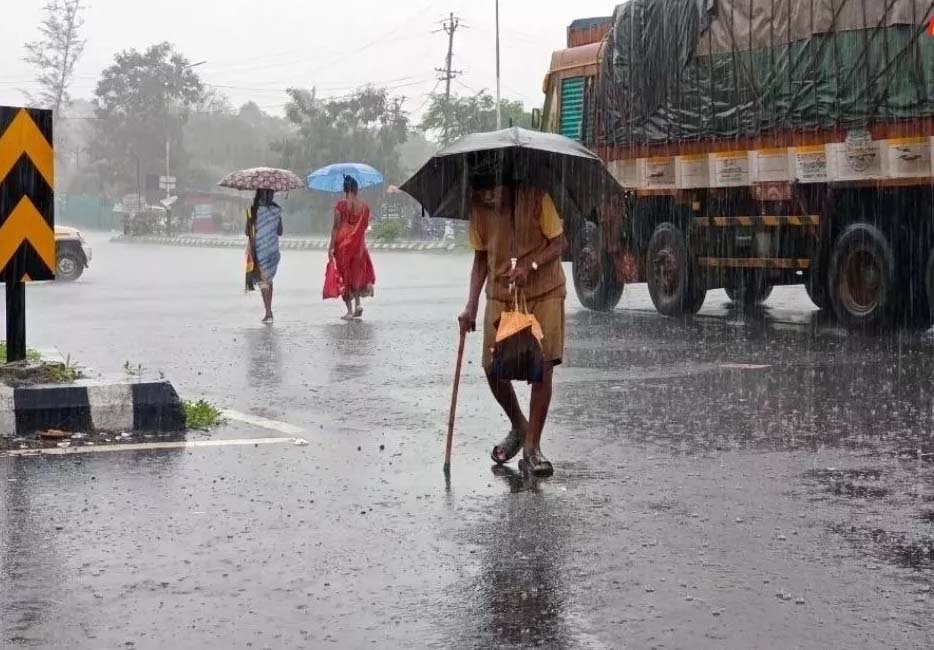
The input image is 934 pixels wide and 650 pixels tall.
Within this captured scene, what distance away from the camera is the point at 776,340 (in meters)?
14.0

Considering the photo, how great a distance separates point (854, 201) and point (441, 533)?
10.1 m

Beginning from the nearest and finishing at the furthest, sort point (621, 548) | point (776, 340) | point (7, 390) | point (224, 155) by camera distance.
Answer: point (621, 548)
point (7, 390)
point (776, 340)
point (224, 155)

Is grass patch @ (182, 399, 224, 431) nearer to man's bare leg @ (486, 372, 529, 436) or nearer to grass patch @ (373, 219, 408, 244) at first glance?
man's bare leg @ (486, 372, 529, 436)

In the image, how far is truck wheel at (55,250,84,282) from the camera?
27.3 metres

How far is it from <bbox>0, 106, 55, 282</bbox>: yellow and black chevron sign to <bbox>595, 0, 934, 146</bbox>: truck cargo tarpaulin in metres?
8.23

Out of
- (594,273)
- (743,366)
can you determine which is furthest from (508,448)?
(594,273)

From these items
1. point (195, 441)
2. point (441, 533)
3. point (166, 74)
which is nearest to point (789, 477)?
point (441, 533)

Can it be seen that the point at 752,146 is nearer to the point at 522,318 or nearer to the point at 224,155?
the point at 522,318

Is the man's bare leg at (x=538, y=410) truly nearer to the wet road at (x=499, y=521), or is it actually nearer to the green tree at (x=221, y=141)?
the wet road at (x=499, y=521)

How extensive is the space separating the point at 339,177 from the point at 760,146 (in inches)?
214

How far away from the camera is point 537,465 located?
A: 725cm

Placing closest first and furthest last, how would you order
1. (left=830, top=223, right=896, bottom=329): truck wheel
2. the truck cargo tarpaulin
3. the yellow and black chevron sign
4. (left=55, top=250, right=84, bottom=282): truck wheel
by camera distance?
the yellow and black chevron sign, the truck cargo tarpaulin, (left=830, top=223, right=896, bottom=329): truck wheel, (left=55, top=250, right=84, bottom=282): truck wheel

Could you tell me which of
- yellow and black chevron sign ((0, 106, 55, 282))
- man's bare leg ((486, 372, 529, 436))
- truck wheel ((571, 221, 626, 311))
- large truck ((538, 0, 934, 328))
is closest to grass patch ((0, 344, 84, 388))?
yellow and black chevron sign ((0, 106, 55, 282))

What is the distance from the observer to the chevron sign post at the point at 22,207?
8.84 metres
